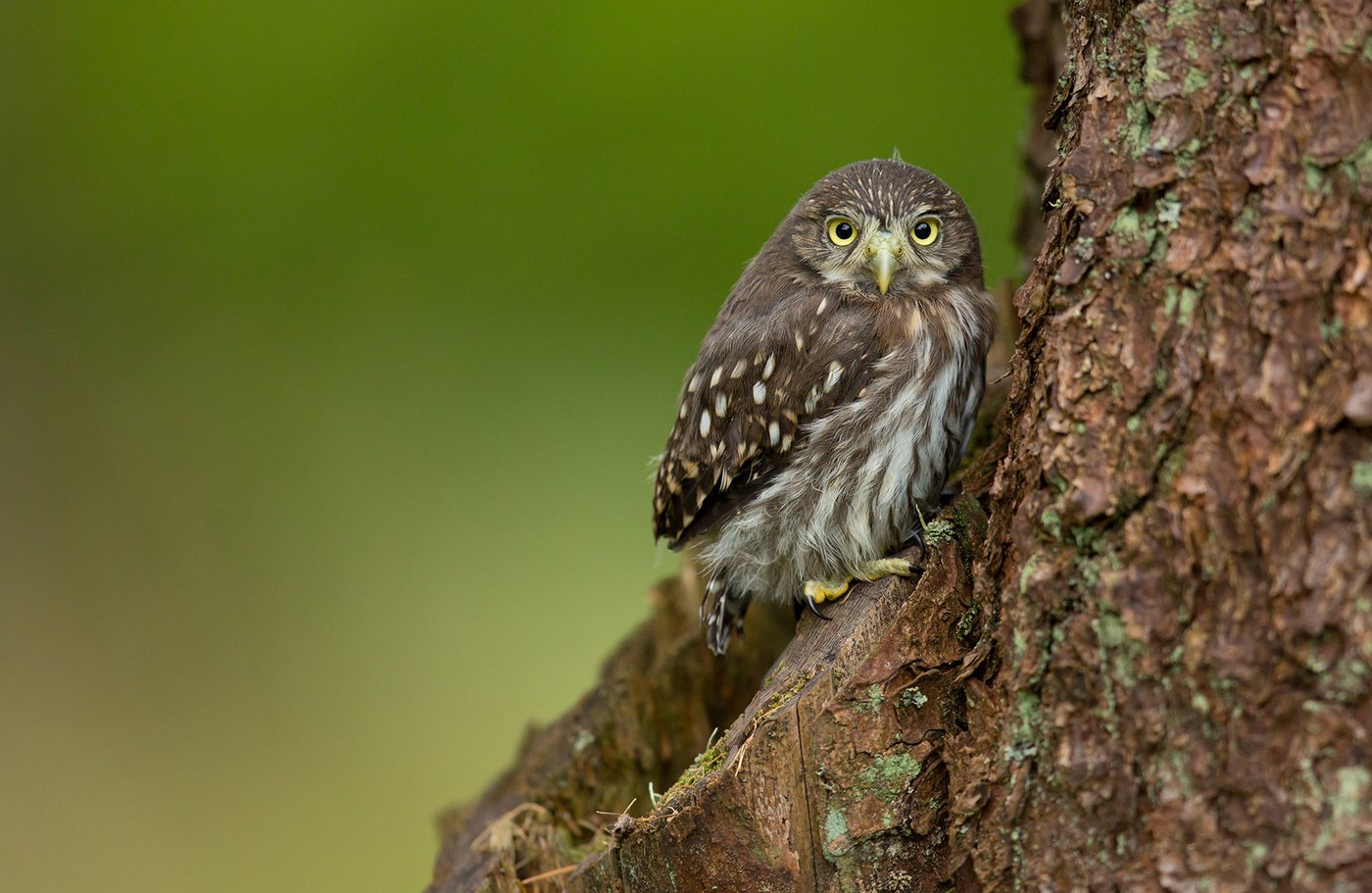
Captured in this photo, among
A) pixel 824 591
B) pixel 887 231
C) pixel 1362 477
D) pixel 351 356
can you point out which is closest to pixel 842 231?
pixel 887 231

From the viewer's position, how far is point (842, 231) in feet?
11.7

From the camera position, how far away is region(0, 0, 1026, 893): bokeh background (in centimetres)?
493

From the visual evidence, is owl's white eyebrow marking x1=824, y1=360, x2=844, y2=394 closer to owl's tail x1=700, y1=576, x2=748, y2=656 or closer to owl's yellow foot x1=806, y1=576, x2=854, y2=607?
owl's yellow foot x1=806, y1=576, x2=854, y2=607

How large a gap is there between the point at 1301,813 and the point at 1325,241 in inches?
33.3

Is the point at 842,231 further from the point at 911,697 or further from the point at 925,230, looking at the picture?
the point at 911,697

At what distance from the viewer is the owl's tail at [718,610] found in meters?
3.50

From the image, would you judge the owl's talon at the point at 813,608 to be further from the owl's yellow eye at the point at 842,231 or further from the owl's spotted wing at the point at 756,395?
the owl's yellow eye at the point at 842,231

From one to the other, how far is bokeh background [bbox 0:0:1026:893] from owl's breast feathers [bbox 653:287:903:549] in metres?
1.77

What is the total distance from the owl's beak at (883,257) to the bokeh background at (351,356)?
163cm

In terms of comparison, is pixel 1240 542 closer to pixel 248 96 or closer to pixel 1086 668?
pixel 1086 668

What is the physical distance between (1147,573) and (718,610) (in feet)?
5.75

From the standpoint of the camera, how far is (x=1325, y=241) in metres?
1.82

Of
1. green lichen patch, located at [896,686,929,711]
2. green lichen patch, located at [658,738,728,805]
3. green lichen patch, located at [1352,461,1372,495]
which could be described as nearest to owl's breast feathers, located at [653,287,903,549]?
green lichen patch, located at [658,738,728,805]

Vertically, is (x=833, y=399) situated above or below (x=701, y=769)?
above
